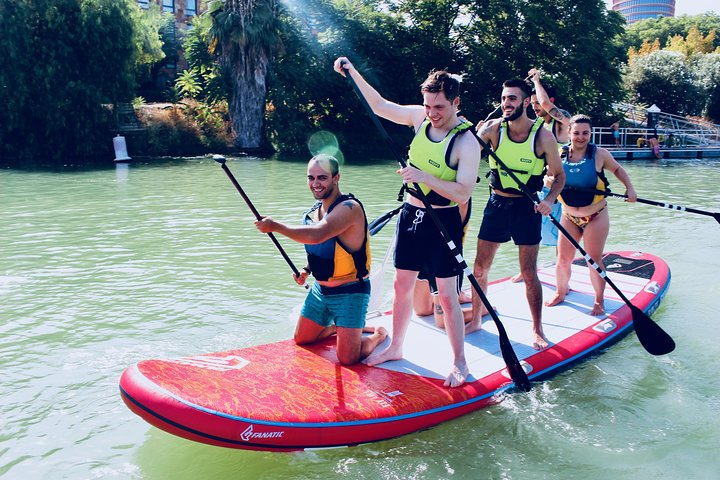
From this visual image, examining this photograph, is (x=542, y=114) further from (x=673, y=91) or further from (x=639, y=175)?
(x=673, y=91)

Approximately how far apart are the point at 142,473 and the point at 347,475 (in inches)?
51.0

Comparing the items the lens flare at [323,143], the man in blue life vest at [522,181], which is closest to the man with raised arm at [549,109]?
the man in blue life vest at [522,181]

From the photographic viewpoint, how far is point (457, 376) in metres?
4.68

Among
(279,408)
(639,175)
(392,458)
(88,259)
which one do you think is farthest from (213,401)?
(639,175)

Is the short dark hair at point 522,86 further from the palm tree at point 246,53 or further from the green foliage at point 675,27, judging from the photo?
the green foliage at point 675,27

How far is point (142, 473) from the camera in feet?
13.3

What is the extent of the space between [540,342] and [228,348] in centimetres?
286

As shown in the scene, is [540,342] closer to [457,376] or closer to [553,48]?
[457,376]

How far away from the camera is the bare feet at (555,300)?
21.6 ft

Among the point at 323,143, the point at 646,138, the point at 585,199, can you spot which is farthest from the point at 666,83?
the point at 585,199

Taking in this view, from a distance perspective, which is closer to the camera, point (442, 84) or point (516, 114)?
point (442, 84)

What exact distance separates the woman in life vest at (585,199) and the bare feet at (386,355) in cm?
230

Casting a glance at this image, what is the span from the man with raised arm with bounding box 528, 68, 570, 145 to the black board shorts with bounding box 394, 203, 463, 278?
5.85 feet

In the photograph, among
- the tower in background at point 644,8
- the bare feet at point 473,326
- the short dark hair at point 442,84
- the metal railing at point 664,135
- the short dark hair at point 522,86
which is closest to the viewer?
the short dark hair at point 442,84
